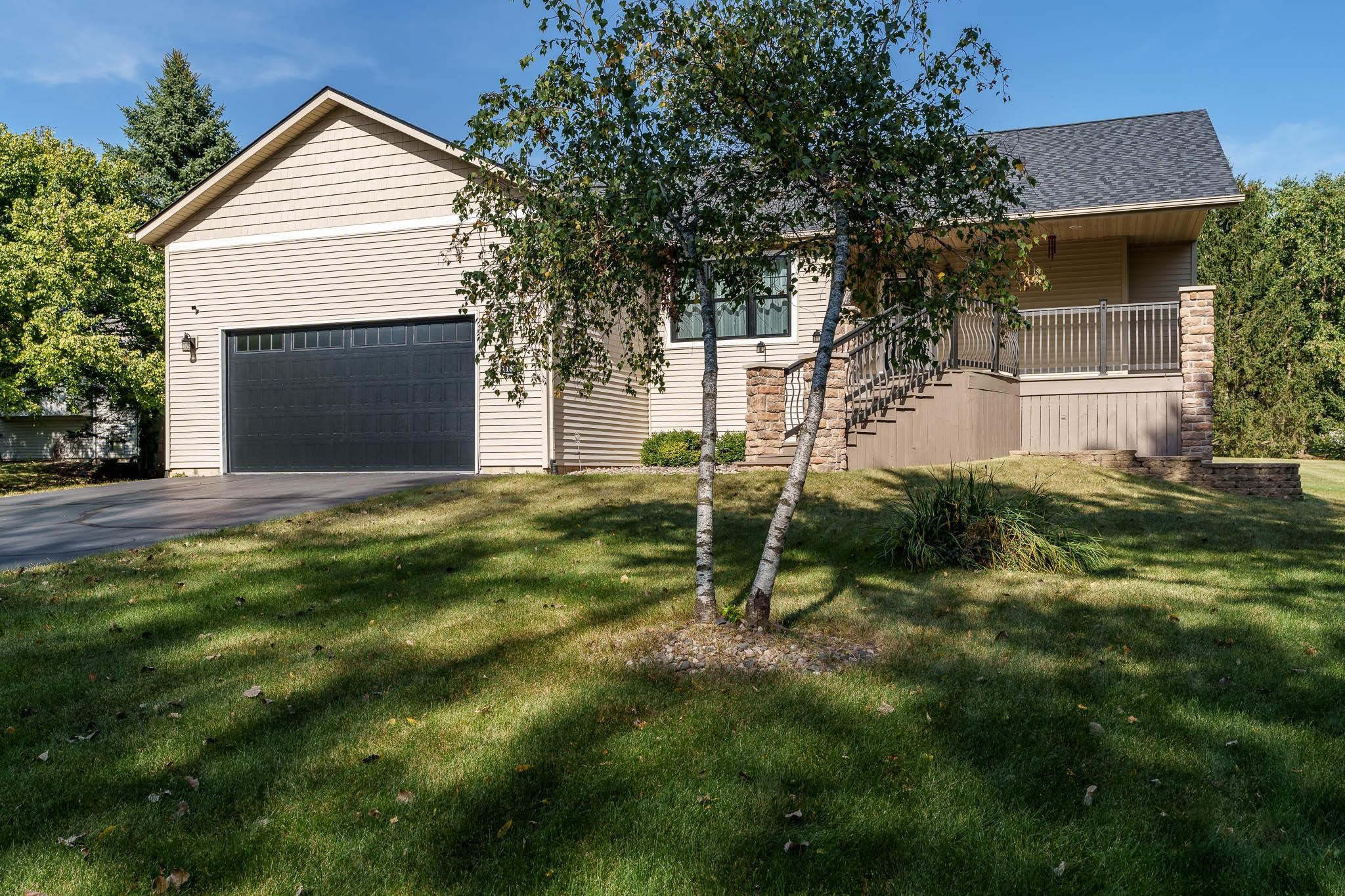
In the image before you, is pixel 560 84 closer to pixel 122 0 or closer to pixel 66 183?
pixel 122 0

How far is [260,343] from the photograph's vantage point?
1608 cm

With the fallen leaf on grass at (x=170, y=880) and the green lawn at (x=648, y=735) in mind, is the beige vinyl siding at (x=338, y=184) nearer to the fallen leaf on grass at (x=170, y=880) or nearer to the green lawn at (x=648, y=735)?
the green lawn at (x=648, y=735)

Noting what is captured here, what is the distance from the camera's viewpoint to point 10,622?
5.61m

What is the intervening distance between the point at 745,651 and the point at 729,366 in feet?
38.1

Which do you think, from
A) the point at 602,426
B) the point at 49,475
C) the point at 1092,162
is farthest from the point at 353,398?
the point at 49,475

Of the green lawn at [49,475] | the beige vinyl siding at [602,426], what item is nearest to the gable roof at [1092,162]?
the beige vinyl siding at [602,426]

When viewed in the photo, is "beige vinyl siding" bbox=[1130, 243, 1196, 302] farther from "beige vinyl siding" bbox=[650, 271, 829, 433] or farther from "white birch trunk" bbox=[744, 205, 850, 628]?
"white birch trunk" bbox=[744, 205, 850, 628]

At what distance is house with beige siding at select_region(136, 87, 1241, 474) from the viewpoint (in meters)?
13.2

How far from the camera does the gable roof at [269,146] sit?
14.7 meters

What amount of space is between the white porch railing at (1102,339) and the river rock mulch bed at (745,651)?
10288mm

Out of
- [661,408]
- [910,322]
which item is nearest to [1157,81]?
[661,408]

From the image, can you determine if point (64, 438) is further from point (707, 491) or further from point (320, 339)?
point (707, 491)

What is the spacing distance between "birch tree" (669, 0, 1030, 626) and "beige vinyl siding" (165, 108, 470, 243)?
1031cm

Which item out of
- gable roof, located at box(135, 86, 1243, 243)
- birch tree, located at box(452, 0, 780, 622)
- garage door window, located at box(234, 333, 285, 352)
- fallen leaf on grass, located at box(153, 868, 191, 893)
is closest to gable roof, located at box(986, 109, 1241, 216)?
gable roof, located at box(135, 86, 1243, 243)
